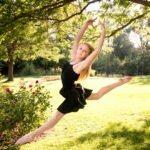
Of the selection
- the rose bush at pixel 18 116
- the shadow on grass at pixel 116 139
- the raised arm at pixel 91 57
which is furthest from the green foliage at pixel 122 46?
the raised arm at pixel 91 57

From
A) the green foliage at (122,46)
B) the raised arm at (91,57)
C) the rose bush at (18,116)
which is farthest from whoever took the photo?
the green foliage at (122,46)

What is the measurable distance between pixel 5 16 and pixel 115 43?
170 ft

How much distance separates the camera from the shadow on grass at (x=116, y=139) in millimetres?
4398

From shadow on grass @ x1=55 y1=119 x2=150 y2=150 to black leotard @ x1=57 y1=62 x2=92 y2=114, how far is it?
5.28 ft

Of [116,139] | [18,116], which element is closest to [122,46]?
[116,139]

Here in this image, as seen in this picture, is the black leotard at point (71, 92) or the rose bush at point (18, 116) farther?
the rose bush at point (18, 116)

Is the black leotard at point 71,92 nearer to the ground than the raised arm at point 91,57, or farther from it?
nearer to the ground

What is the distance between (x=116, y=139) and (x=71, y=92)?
2.33m

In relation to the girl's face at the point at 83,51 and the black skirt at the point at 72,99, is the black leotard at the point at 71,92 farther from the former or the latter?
the girl's face at the point at 83,51

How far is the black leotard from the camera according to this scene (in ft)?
11.0

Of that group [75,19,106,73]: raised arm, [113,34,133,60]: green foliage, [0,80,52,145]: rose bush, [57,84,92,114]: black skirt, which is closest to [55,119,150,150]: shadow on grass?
[0,80,52,145]: rose bush

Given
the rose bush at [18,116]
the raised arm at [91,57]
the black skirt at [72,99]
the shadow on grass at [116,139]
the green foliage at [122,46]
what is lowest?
the shadow on grass at [116,139]

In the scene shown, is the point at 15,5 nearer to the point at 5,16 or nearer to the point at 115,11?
the point at 5,16

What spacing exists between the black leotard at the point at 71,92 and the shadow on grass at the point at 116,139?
1.61 meters
